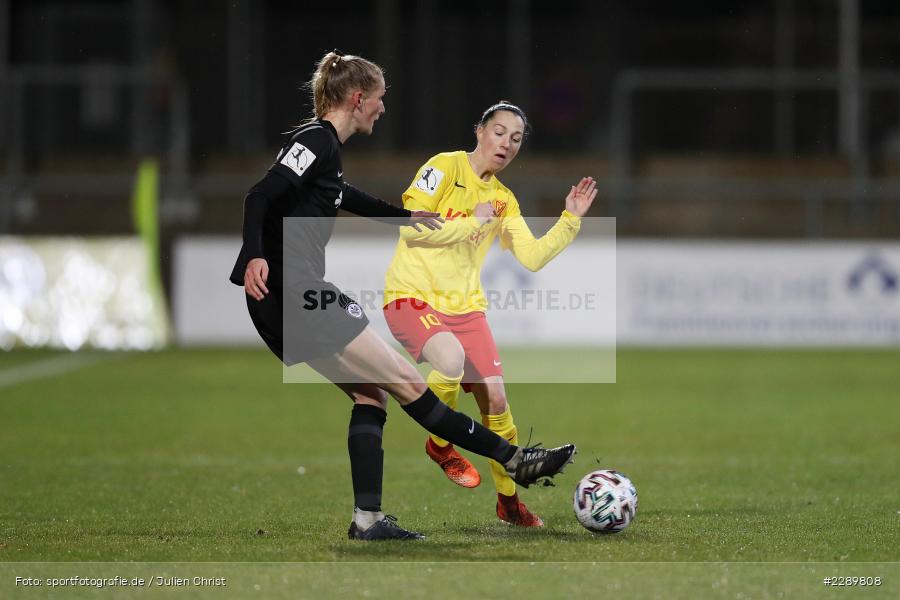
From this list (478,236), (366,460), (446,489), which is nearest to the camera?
(366,460)

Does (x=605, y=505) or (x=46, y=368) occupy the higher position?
(x=605, y=505)

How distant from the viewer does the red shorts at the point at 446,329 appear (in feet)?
22.4

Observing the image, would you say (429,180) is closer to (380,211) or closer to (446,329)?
(380,211)

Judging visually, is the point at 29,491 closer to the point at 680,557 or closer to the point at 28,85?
the point at 680,557

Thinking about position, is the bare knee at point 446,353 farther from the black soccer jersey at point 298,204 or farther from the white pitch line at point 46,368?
the white pitch line at point 46,368

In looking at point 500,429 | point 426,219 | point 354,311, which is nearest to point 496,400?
point 500,429

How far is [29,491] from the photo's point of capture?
799 cm

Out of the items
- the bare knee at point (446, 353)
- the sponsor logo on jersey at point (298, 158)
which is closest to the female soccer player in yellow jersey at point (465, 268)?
the bare knee at point (446, 353)

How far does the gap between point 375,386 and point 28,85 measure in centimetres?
1757

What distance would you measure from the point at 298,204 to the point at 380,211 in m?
0.61

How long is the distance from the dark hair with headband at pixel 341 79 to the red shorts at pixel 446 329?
1188mm

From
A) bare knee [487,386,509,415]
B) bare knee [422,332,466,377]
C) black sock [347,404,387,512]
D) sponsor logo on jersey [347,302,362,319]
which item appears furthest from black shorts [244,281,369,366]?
bare knee [487,386,509,415]

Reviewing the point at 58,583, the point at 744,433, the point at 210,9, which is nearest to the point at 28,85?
the point at 210,9

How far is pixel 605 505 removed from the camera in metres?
6.41
